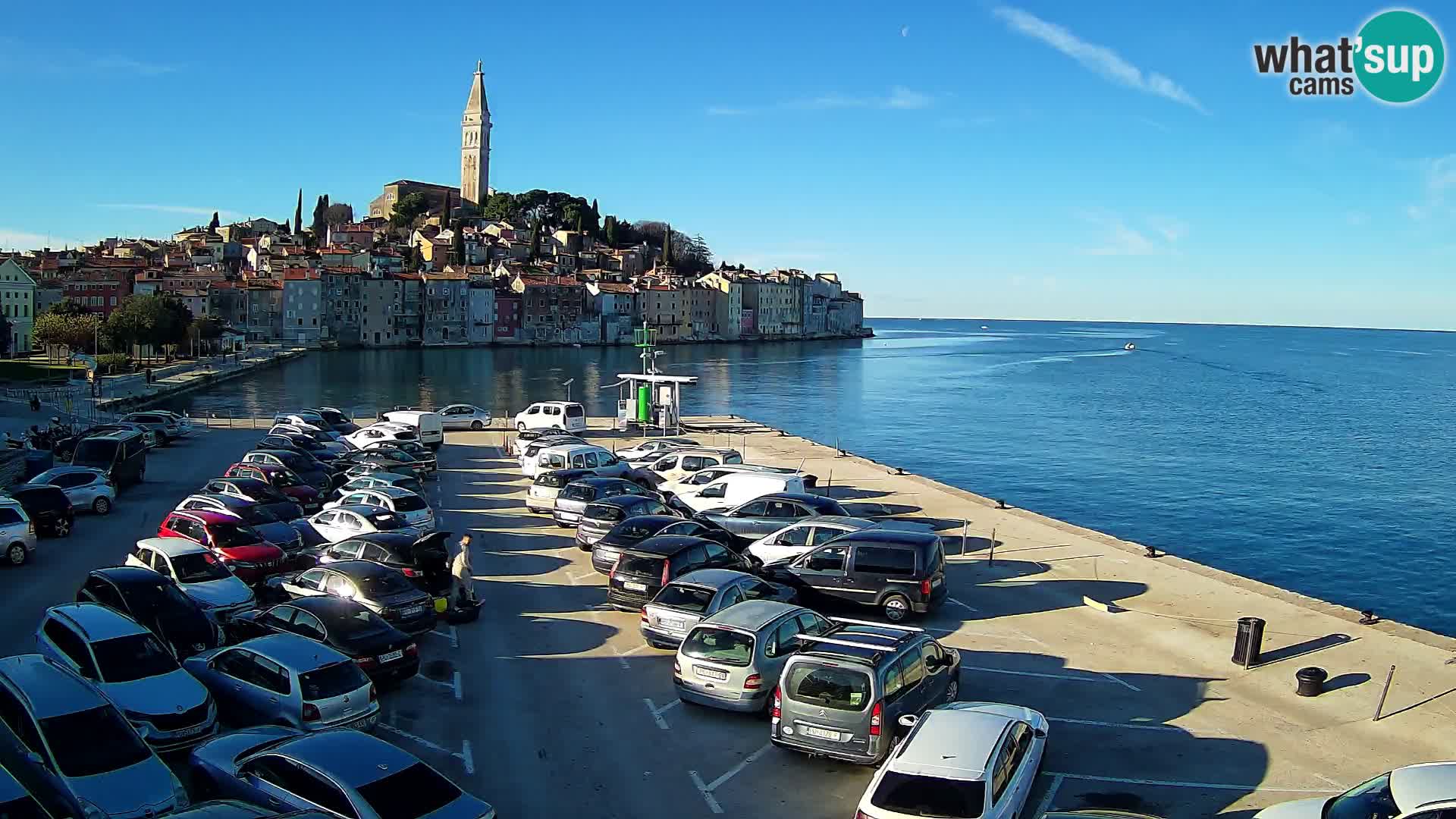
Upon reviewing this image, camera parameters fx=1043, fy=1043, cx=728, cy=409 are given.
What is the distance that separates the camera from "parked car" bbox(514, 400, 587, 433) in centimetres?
3922

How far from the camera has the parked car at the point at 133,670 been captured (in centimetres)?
962

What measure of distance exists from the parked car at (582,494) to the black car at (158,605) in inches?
376

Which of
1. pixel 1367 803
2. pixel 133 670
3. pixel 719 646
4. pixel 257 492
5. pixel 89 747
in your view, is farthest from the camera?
pixel 257 492

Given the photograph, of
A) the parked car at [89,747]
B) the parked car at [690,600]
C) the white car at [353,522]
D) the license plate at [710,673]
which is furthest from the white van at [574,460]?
the parked car at [89,747]

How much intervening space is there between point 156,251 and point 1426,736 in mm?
189140

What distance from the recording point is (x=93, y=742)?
833 centimetres

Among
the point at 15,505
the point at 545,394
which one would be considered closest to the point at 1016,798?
the point at 15,505

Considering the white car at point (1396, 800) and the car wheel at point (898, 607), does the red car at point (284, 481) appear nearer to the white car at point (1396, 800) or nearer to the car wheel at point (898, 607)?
the car wheel at point (898, 607)

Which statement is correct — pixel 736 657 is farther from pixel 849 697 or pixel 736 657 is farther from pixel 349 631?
pixel 349 631

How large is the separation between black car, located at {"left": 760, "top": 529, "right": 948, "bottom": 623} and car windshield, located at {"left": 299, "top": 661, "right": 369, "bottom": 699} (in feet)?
22.8

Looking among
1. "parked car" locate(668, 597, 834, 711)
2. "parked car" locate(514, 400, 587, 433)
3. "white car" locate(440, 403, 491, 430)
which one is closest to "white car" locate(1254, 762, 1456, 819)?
"parked car" locate(668, 597, 834, 711)

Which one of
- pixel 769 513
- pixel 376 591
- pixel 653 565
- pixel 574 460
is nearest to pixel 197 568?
pixel 376 591

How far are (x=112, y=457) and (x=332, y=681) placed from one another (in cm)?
2004

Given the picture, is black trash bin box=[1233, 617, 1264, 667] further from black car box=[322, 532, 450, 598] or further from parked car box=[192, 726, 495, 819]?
black car box=[322, 532, 450, 598]
